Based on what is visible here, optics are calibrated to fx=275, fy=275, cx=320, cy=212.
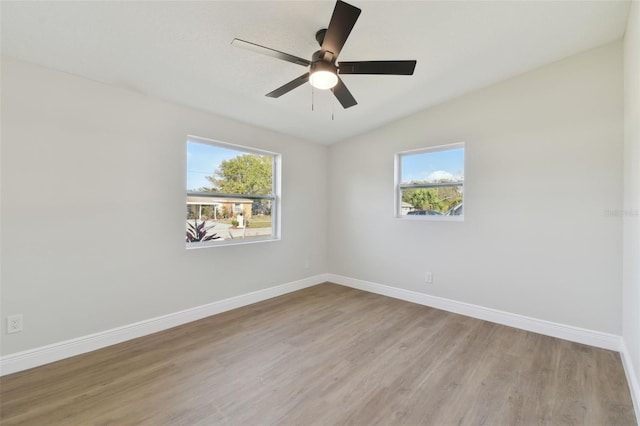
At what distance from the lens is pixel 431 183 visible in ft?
12.1

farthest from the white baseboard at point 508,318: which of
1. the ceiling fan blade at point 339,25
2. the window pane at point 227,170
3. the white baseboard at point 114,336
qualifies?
the ceiling fan blade at point 339,25

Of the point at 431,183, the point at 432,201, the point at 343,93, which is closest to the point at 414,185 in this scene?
the point at 431,183

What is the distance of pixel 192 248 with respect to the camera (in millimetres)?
3105

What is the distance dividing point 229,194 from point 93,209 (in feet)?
4.49

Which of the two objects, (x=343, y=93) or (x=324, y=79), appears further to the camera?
(x=343, y=93)

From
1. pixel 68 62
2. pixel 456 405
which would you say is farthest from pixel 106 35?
pixel 456 405

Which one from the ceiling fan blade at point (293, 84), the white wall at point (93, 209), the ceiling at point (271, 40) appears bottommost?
the white wall at point (93, 209)

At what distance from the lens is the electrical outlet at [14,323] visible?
6.81 feet

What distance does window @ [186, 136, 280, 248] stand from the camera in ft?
10.4

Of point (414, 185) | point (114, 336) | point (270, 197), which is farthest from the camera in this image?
point (270, 197)

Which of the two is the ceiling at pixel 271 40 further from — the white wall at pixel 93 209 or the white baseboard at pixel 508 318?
the white baseboard at pixel 508 318

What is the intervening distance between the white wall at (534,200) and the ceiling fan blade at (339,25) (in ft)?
7.45

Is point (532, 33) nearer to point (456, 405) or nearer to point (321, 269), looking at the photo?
point (456, 405)

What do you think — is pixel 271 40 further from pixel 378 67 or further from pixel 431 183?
pixel 431 183
